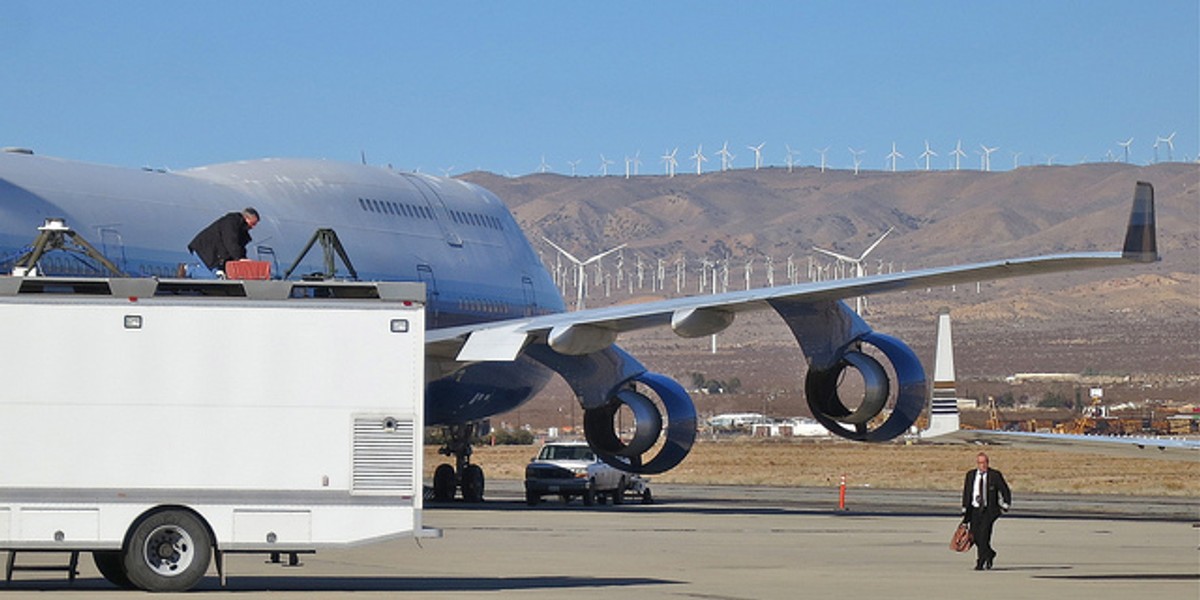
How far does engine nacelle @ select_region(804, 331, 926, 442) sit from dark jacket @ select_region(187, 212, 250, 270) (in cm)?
1341

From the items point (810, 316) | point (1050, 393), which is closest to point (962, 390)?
point (1050, 393)

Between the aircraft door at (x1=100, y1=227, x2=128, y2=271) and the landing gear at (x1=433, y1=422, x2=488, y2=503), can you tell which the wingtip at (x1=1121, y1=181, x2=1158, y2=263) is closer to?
the aircraft door at (x1=100, y1=227, x2=128, y2=271)

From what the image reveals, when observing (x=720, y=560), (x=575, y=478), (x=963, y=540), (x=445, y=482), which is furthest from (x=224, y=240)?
(x=575, y=478)

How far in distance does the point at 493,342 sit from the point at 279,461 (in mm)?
13850

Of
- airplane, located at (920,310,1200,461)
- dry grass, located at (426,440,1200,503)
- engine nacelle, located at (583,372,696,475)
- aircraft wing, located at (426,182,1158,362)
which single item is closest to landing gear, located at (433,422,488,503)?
engine nacelle, located at (583,372,696,475)

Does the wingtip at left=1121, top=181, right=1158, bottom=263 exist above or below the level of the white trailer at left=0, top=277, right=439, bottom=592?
above

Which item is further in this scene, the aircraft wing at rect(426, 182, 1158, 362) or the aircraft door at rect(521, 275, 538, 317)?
the aircraft door at rect(521, 275, 538, 317)

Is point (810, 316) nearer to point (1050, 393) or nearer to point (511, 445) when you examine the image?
point (511, 445)

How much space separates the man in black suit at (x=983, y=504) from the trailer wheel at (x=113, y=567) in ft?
30.4

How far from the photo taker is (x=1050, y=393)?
14038 centimetres

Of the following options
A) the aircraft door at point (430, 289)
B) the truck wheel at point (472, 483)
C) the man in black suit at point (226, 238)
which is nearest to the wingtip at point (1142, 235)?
the man in black suit at point (226, 238)

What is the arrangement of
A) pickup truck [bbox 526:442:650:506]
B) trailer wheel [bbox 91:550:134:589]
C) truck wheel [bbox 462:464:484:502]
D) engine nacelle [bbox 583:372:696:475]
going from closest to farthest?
trailer wheel [bbox 91:550:134:589], engine nacelle [bbox 583:372:696:475], truck wheel [bbox 462:464:484:502], pickup truck [bbox 526:442:650:506]

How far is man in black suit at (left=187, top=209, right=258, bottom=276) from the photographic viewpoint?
22.8 m

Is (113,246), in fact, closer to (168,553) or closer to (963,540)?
(168,553)
